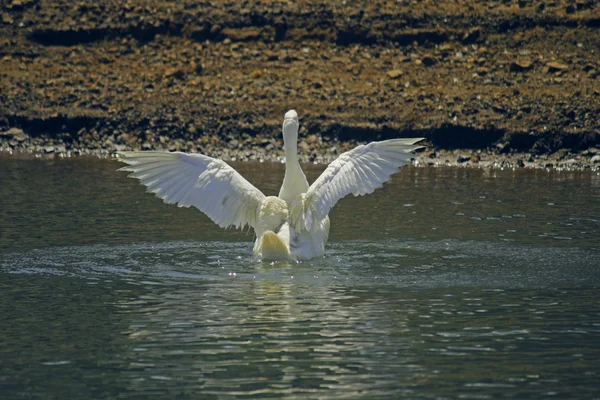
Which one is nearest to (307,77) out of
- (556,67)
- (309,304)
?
(556,67)

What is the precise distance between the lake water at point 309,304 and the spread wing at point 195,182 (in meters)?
0.73

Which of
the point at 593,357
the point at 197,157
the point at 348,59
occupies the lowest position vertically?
the point at 593,357

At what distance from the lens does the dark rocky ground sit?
2894cm

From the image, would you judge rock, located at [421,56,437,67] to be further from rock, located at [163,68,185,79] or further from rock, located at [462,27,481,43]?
rock, located at [163,68,185,79]

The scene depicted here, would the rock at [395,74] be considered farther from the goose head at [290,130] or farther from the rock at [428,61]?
the goose head at [290,130]

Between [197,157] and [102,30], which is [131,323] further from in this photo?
[102,30]

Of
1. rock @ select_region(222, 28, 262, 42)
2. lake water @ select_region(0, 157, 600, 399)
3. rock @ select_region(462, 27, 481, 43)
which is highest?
rock @ select_region(222, 28, 262, 42)

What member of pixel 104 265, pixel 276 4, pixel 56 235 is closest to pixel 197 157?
pixel 104 265

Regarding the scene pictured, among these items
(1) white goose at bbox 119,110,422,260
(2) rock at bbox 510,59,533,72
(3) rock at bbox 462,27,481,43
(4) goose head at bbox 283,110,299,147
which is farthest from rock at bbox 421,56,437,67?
(1) white goose at bbox 119,110,422,260

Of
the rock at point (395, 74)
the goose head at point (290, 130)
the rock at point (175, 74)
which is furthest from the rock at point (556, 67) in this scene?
the goose head at point (290, 130)

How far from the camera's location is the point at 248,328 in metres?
10.9

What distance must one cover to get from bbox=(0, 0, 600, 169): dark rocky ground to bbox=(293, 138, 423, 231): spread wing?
42.9 feet

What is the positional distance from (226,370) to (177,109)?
74.5ft

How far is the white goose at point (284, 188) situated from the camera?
1455 centimetres
